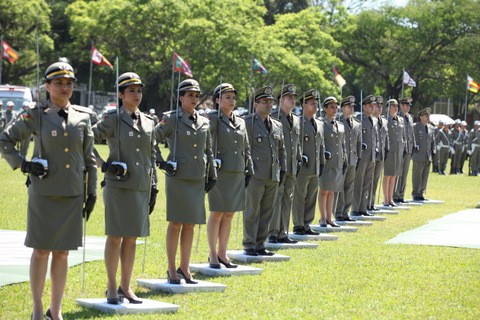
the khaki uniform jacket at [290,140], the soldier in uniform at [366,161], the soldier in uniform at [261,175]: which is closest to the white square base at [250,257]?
the soldier in uniform at [261,175]

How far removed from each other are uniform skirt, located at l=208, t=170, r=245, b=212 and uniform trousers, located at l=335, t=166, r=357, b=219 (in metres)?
7.31

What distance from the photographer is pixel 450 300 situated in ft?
36.9

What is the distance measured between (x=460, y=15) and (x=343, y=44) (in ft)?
25.3

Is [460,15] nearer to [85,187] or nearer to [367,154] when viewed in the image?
[367,154]

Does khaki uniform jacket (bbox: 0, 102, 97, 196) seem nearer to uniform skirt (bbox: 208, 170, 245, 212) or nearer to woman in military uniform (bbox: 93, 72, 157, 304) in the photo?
woman in military uniform (bbox: 93, 72, 157, 304)

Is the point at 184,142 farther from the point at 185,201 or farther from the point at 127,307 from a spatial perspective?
the point at 127,307

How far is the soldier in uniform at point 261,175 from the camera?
13.9 metres

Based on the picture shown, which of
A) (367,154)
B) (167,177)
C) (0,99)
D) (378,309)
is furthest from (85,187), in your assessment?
(0,99)

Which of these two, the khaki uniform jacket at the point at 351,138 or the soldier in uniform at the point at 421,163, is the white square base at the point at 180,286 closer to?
Result: the khaki uniform jacket at the point at 351,138

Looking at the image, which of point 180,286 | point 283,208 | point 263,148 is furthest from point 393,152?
point 180,286

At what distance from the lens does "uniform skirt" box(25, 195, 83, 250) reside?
354 inches

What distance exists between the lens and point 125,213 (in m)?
9.99

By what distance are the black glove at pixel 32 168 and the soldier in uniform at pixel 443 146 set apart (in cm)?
3421

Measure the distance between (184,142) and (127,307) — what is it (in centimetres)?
216
